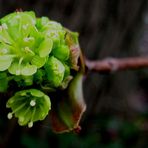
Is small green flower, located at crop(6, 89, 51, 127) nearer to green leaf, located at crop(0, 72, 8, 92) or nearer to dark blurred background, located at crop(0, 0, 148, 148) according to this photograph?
green leaf, located at crop(0, 72, 8, 92)

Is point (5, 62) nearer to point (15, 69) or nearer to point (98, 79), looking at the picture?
point (15, 69)

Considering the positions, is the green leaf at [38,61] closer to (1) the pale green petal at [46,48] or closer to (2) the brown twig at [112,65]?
(1) the pale green petal at [46,48]

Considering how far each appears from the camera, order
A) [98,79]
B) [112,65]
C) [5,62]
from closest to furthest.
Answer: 1. [5,62]
2. [112,65]
3. [98,79]

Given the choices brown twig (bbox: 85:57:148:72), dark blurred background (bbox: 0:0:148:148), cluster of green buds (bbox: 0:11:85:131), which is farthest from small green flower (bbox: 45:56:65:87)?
dark blurred background (bbox: 0:0:148:148)

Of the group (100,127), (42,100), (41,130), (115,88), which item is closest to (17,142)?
(41,130)

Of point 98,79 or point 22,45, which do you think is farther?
point 98,79

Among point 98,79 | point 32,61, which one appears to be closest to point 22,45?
point 32,61
